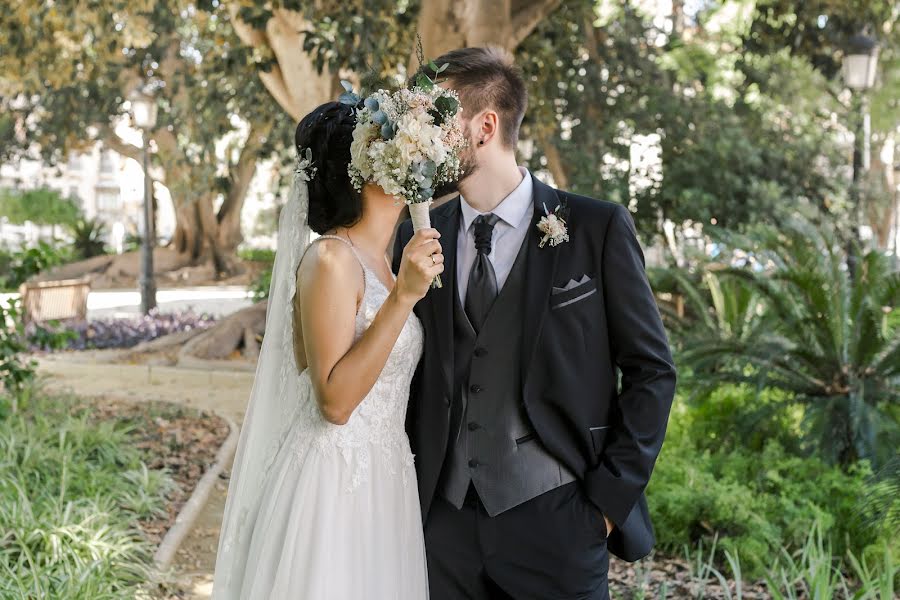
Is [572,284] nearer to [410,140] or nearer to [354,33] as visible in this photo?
[410,140]

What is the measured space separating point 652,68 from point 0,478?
12139 millimetres

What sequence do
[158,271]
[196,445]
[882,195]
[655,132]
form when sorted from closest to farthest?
1. [196,445]
2. [655,132]
3. [882,195]
4. [158,271]

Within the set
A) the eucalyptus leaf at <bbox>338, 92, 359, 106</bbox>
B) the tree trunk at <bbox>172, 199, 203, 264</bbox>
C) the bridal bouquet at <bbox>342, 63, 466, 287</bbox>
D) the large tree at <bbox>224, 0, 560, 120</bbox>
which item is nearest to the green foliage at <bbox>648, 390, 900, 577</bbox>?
the bridal bouquet at <bbox>342, 63, 466, 287</bbox>

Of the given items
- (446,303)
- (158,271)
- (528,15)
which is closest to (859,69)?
(528,15)

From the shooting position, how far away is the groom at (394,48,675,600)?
2.72 metres

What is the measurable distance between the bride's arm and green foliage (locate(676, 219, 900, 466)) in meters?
3.81

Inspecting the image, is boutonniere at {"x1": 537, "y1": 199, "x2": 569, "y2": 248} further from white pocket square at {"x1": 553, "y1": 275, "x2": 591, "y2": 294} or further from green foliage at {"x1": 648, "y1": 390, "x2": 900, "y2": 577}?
green foliage at {"x1": 648, "y1": 390, "x2": 900, "y2": 577}

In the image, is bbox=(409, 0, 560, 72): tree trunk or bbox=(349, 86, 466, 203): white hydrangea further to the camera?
bbox=(409, 0, 560, 72): tree trunk

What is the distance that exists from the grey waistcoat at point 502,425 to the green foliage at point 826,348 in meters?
3.56

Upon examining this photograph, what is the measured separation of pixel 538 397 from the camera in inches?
107

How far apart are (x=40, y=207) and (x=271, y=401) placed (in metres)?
40.7

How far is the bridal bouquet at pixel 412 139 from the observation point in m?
2.53

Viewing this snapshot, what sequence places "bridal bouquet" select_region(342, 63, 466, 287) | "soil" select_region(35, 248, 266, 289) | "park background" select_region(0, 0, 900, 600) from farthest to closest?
"soil" select_region(35, 248, 266, 289), "park background" select_region(0, 0, 900, 600), "bridal bouquet" select_region(342, 63, 466, 287)

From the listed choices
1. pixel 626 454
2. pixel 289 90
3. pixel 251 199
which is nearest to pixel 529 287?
pixel 626 454
